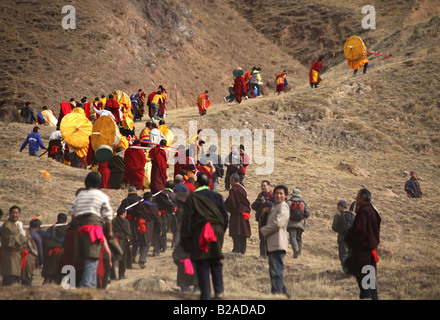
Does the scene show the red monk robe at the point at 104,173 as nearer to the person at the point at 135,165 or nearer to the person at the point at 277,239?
the person at the point at 135,165

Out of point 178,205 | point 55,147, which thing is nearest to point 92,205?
point 178,205

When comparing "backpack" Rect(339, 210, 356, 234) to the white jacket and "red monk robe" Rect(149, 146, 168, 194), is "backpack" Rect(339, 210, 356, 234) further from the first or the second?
"red monk robe" Rect(149, 146, 168, 194)

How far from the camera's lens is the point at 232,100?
A: 94.6 feet

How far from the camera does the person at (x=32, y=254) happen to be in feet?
27.1

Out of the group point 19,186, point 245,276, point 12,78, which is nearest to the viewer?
point 245,276

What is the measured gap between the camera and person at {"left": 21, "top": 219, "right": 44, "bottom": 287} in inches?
325

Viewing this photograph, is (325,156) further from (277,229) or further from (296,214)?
(277,229)

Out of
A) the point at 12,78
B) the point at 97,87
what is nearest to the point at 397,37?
the point at 97,87

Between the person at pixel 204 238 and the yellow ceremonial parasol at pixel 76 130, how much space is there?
8.87 metres

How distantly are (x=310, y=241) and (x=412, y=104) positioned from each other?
57.1 feet

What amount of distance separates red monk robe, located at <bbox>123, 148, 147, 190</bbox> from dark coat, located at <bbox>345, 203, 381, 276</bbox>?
7362 mm

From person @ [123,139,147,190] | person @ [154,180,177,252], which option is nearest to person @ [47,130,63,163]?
person @ [123,139,147,190]
